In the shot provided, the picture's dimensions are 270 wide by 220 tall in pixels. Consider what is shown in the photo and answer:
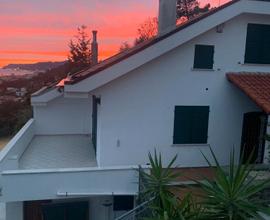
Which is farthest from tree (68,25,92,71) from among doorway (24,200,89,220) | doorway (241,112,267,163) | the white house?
doorway (24,200,89,220)

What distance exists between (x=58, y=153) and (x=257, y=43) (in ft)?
32.3

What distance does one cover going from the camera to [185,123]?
1334cm

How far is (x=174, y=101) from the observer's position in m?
13.2

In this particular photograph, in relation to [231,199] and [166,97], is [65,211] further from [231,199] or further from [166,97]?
[231,199]

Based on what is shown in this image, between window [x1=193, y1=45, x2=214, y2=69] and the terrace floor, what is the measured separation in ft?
19.6

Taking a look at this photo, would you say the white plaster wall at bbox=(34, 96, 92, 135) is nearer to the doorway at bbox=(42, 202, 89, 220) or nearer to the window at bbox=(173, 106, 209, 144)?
the doorway at bbox=(42, 202, 89, 220)

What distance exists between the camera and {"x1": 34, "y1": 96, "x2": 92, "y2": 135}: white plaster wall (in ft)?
57.9

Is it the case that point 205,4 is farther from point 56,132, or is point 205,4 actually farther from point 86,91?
point 86,91

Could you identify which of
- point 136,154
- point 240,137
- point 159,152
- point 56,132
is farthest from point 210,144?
point 56,132

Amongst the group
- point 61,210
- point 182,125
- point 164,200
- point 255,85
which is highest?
point 255,85

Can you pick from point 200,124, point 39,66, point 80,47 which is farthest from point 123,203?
point 39,66

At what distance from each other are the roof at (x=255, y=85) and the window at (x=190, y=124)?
168 cm

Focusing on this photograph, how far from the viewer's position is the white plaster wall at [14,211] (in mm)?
12623

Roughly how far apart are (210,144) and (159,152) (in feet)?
7.55
